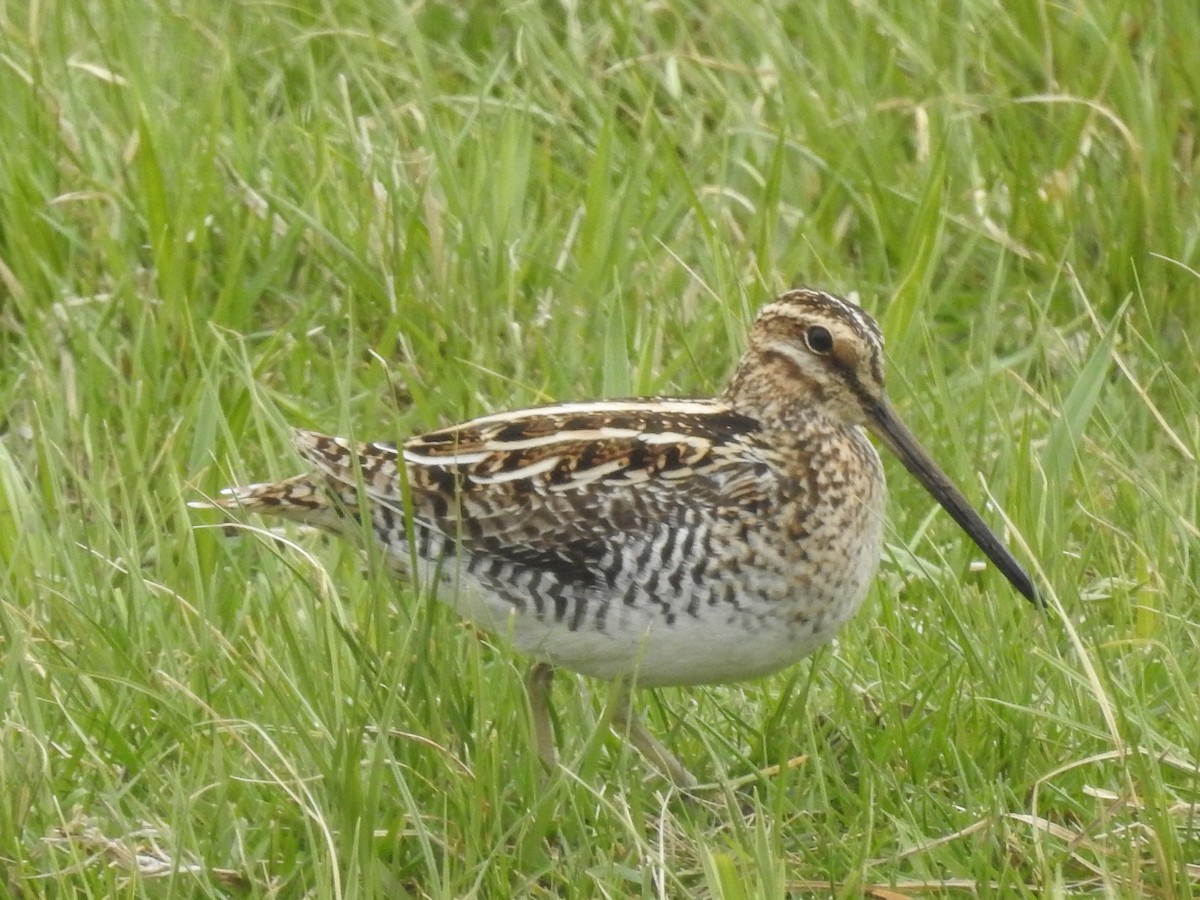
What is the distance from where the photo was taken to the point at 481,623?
4.30m

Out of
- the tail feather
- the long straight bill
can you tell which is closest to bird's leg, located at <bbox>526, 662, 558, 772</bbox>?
A: the tail feather

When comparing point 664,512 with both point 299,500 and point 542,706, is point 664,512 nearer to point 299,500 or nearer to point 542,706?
point 542,706

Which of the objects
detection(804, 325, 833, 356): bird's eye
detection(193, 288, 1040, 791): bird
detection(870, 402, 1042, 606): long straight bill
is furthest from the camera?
detection(804, 325, 833, 356): bird's eye

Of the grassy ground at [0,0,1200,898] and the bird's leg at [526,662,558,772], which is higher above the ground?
the grassy ground at [0,0,1200,898]

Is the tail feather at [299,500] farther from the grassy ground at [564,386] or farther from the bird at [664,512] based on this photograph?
the grassy ground at [564,386]

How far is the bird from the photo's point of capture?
4090 mm

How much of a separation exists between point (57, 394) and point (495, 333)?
40.6 inches

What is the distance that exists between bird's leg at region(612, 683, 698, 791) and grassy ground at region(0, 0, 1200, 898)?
0.04 m

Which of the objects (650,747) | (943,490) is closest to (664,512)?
(650,747)

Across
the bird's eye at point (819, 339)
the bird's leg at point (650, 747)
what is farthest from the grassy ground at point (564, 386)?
the bird's eye at point (819, 339)

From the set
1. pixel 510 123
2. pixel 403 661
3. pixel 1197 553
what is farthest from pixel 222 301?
pixel 1197 553

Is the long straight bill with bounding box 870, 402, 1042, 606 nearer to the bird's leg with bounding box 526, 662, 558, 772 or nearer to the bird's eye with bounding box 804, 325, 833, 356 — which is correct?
the bird's eye with bounding box 804, 325, 833, 356

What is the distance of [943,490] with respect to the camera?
4441 millimetres

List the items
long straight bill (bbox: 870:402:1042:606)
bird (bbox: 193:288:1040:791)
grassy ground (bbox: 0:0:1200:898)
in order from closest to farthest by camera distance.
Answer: grassy ground (bbox: 0:0:1200:898) < bird (bbox: 193:288:1040:791) < long straight bill (bbox: 870:402:1042:606)
